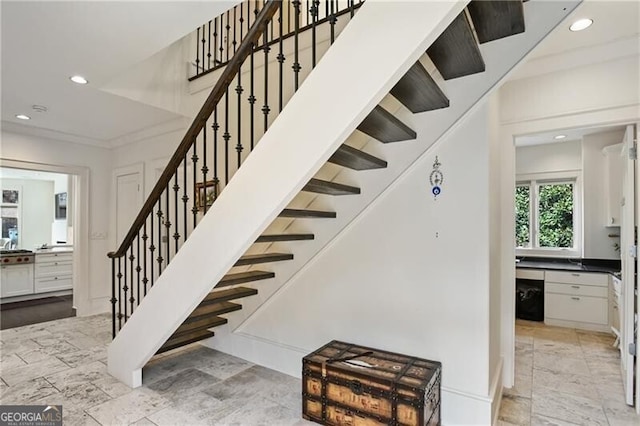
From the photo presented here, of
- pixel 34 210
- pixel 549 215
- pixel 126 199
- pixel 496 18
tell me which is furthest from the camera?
pixel 34 210

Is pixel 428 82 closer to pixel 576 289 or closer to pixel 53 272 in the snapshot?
pixel 576 289

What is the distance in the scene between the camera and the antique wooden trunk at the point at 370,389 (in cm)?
199

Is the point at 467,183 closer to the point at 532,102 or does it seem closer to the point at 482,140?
the point at 482,140

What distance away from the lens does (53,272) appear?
6410mm

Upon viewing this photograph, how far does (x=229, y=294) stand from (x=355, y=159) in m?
1.69

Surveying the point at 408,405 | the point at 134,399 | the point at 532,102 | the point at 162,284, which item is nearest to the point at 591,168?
the point at 532,102

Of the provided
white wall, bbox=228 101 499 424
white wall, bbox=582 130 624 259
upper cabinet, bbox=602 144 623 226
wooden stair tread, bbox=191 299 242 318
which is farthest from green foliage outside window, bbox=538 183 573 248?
wooden stair tread, bbox=191 299 242 318

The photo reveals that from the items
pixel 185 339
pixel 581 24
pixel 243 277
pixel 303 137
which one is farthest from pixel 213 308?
pixel 581 24

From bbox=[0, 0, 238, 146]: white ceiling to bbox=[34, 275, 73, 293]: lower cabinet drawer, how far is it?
3664 mm

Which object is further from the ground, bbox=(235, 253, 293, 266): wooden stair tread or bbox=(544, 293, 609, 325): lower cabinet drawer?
bbox=(235, 253, 293, 266): wooden stair tread

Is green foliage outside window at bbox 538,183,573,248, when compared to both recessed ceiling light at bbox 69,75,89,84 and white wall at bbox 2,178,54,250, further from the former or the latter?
white wall at bbox 2,178,54,250

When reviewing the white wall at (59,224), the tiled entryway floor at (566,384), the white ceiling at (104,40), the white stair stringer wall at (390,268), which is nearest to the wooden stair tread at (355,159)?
the white stair stringer wall at (390,268)

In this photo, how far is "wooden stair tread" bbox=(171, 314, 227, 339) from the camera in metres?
2.99

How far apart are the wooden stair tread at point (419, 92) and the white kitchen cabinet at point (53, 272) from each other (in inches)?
284
